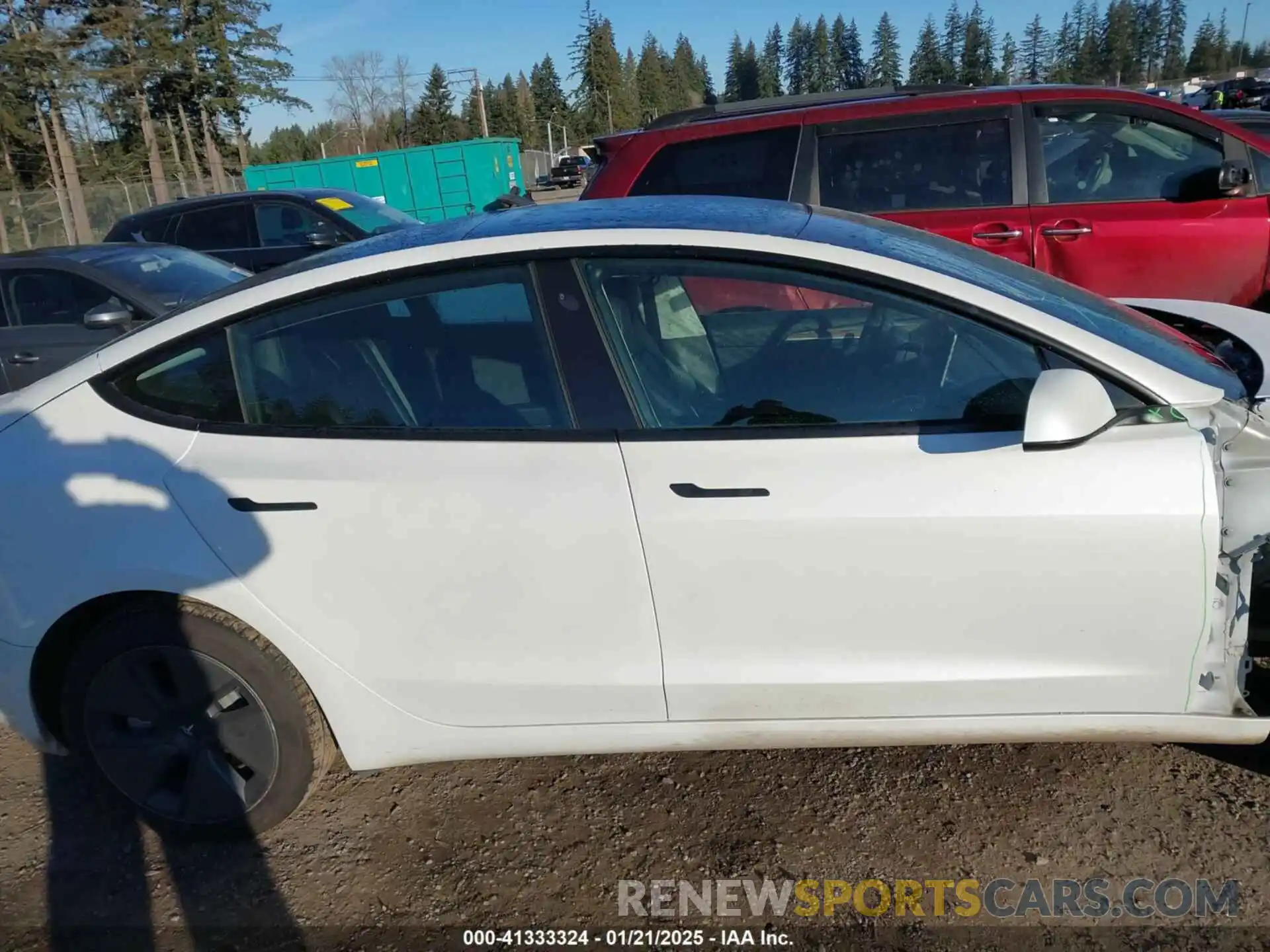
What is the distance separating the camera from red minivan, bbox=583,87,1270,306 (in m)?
4.86

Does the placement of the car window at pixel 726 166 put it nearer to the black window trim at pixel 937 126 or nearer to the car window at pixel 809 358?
the black window trim at pixel 937 126

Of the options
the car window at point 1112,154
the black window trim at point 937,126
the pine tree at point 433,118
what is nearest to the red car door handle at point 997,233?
the black window trim at point 937,126

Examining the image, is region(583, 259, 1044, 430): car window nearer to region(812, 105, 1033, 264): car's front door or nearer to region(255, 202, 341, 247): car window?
region(812, 105, 1033, 264): car's front door

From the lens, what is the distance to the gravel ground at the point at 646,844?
2314 mm

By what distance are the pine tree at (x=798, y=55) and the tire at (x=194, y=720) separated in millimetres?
103981

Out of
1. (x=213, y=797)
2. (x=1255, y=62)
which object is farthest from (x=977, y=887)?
(x=1255, y=62)

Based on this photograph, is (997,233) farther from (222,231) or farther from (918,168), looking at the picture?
(222,231)

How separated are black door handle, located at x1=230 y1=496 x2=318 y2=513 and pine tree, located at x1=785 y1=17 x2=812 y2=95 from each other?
10390 cm

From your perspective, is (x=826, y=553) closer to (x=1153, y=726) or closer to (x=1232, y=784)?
(x=1153, y=726)

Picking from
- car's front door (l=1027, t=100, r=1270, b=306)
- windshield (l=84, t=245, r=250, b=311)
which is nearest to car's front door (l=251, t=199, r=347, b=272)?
windshield (l=84, t=245, r=250, b=311)

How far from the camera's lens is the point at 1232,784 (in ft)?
8.35

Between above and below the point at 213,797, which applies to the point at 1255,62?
above

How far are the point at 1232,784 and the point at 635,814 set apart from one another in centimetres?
162

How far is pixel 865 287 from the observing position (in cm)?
228
